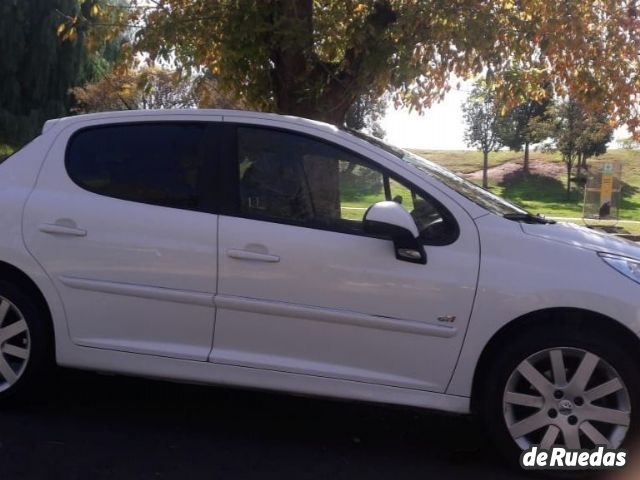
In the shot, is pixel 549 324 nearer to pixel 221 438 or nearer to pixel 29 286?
pixel 221 438

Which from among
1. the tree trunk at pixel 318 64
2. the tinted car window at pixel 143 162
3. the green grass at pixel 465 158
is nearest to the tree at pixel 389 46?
the tree trunk at pixel 318 64

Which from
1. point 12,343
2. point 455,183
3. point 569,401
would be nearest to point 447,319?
point 569,401

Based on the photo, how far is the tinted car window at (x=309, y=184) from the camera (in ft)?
13.7

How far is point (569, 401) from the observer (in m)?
3.82

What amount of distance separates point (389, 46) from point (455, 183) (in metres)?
2.72

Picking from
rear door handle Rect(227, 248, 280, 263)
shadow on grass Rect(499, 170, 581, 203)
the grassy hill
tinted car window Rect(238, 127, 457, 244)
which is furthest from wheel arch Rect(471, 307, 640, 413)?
shadow on grass Rect(499, 170, 581, 203)

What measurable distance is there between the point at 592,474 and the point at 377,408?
1450 mm

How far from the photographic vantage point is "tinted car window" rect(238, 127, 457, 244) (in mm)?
4172

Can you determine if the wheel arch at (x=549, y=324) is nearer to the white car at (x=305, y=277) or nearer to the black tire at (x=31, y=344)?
the white car at (x=305, y=277)

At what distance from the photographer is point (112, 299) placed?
4297mm

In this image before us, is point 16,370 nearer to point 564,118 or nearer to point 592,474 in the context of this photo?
point 592,474

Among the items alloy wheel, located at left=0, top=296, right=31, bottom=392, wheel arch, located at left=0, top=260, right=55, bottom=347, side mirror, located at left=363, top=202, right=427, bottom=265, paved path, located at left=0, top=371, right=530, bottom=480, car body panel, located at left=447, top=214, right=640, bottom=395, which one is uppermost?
side mirror, located at left=363, top=202, right=427, bottom=265

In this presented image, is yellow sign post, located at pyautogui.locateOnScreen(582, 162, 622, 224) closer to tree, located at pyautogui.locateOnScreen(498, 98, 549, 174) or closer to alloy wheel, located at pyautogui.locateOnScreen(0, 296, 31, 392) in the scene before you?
tree, located at pyautogui.locateOnScreen(498, 98, 549, 174)

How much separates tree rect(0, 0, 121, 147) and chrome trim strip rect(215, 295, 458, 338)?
21.1 meters
